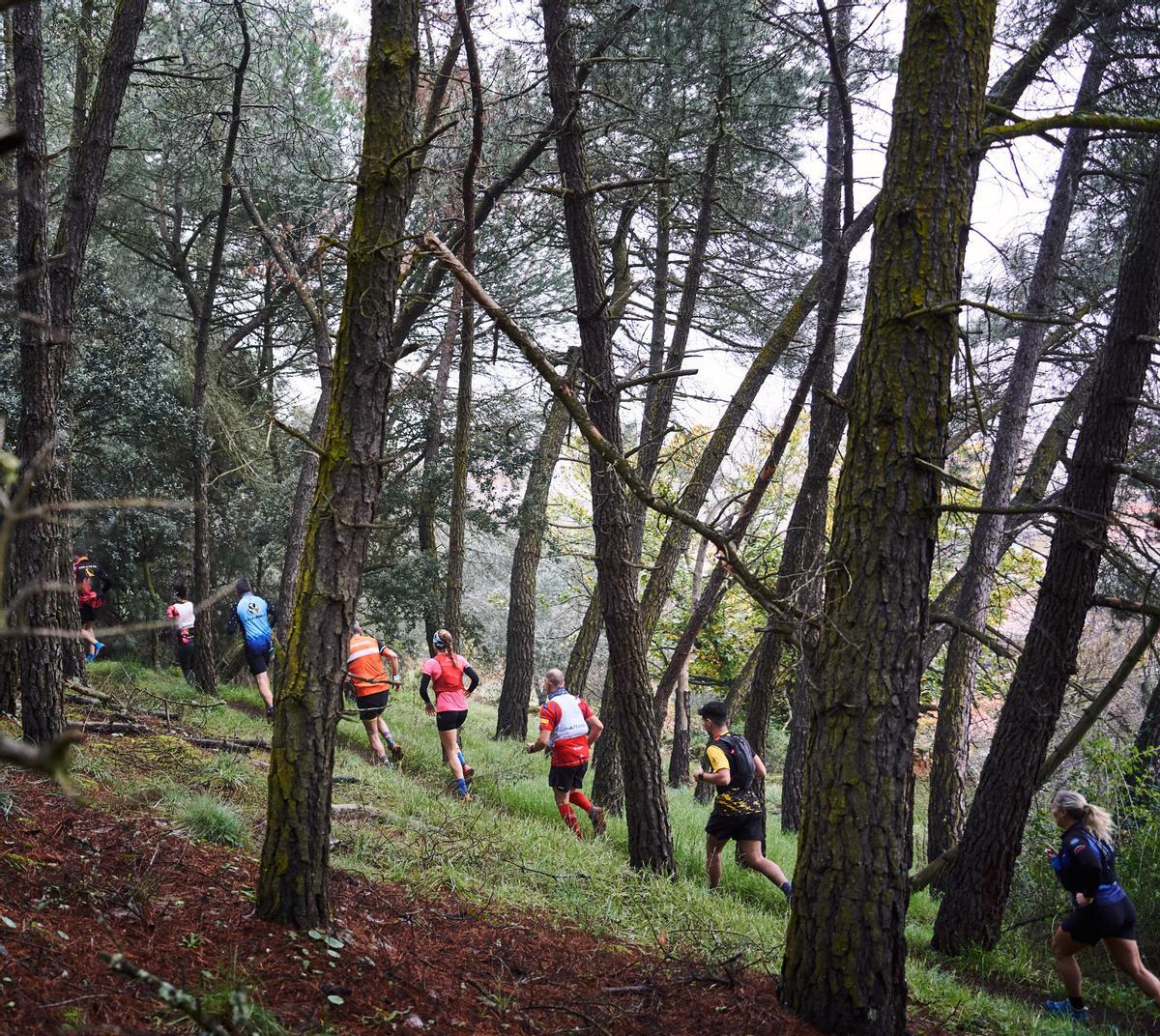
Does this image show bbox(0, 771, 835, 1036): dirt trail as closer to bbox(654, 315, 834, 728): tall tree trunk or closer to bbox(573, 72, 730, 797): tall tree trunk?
bbox(654, 315, 834, 728): tall tree trunk

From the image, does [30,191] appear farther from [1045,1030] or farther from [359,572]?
[1045,1030]

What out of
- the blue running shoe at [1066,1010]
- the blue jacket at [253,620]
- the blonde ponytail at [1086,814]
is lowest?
the blue running shoe at [1066,1010]

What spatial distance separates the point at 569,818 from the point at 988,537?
226 inches

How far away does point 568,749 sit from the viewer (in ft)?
29.7

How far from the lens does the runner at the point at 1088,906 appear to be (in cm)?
648

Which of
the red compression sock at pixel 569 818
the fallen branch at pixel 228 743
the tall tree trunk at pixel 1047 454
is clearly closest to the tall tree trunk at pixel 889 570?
the red compression sock at pixel 569 818

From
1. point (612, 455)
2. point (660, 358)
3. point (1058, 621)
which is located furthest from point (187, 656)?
point (1058, 621)

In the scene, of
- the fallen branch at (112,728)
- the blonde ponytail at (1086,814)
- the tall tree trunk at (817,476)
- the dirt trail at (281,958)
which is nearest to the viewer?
the dirt trail at (281,958)

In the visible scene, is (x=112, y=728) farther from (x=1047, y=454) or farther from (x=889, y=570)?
(x=1047, y=454)

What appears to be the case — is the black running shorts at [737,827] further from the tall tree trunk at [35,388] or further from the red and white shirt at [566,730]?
the tall tree trunk at [35,388]

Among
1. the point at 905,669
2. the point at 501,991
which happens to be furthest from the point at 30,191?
the point at 905,669

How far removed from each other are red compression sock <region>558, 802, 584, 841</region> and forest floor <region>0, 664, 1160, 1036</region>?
1.49 feet

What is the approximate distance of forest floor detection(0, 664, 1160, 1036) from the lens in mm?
3504

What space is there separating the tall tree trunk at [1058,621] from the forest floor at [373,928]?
729mm
